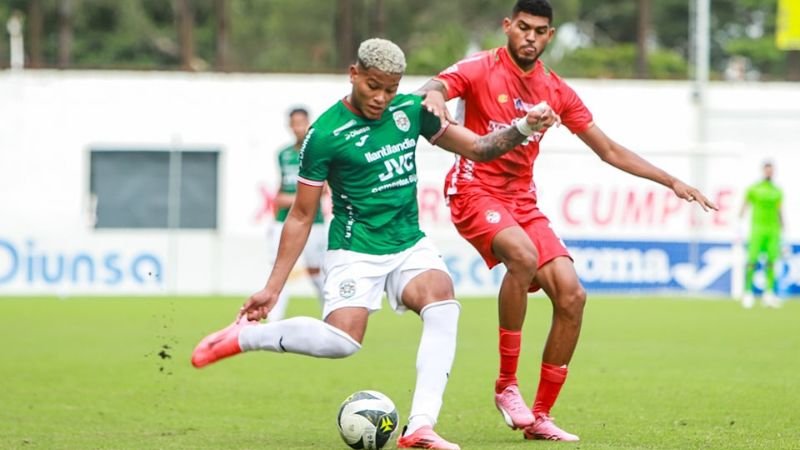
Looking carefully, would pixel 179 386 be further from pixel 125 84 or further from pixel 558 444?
pixel 125 84

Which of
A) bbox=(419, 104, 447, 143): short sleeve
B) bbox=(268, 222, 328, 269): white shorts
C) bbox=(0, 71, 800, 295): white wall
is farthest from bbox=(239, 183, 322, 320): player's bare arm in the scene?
bbox=(0, 71, 800, 295): white wall

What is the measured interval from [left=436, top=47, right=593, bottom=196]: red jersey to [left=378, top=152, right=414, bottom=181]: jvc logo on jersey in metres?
0.80

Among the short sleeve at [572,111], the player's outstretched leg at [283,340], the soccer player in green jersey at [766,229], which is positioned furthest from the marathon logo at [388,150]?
the soccer player in green jersey at [766,229]

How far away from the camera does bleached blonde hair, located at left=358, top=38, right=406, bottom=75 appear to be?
7.38 metres

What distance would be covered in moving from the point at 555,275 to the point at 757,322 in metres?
12.2

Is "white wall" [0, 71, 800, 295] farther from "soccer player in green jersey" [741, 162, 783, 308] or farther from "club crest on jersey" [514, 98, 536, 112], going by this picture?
"club crest on jersey" [514, 98, 536, 112]

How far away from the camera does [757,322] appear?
1986 cm

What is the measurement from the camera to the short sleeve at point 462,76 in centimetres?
845

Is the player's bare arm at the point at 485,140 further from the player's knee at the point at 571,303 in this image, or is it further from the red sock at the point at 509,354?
the red sock at the point at 509,354

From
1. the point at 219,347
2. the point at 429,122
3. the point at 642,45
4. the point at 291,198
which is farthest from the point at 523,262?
the point at 642,45

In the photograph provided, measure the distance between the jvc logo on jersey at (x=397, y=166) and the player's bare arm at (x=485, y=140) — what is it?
0.80ft

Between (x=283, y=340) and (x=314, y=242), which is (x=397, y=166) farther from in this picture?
(x=314, y=242)

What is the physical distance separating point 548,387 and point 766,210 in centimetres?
1729

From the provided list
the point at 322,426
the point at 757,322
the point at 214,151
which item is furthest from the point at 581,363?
the point at 214,151
